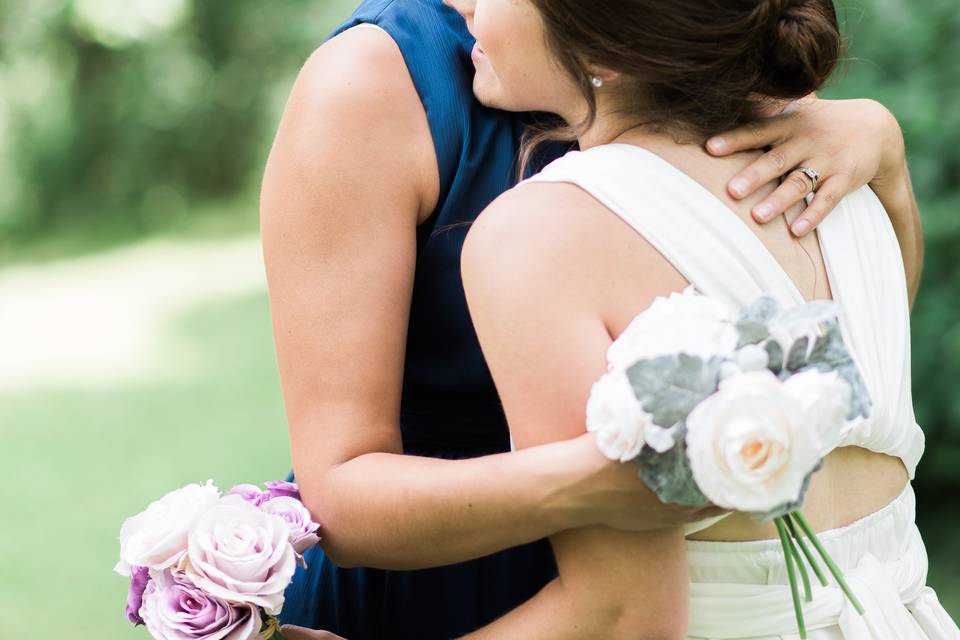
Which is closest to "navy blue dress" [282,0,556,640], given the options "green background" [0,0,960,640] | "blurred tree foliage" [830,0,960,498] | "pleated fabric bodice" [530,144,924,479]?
"pleated fabric bodice" [530,144,924,479]

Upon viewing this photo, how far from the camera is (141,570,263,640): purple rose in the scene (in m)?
1.81

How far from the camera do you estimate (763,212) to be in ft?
5.91

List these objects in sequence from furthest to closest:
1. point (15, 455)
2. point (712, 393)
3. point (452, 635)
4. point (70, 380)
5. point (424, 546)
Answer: point (70, 380) < point (15, 455) < point (452, 635) < point (424, 546) < point (712, 393)

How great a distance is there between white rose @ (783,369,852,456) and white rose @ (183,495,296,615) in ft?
2.75

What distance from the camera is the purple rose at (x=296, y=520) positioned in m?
1.87

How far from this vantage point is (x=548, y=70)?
1.84 metres

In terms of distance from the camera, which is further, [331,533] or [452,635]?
[452,635]

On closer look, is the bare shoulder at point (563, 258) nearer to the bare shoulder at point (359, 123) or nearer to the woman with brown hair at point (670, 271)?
the woman with brown hair at point (670, 271)

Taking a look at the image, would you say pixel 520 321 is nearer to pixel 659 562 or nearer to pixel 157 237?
pixel 659 562

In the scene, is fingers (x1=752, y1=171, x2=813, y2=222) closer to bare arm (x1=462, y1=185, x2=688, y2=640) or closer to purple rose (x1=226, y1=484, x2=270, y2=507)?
bare arm (x1=462, y1=185, x2=688, y2=640)

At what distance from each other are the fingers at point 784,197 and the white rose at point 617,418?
1.69 ft

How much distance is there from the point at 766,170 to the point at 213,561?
3.36 ft

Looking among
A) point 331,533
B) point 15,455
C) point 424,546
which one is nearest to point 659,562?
point 424,546

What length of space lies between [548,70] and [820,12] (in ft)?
1.41
